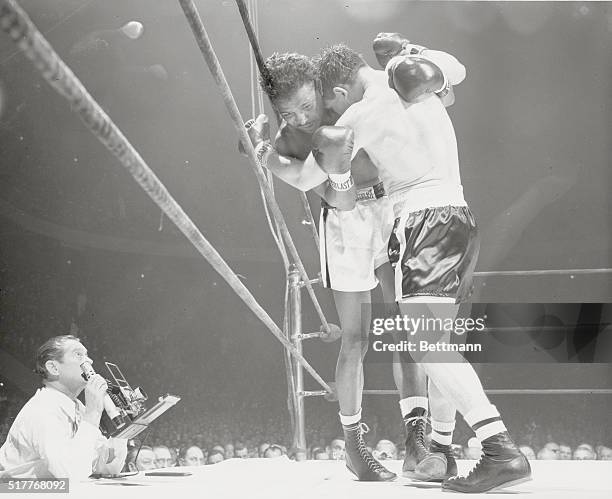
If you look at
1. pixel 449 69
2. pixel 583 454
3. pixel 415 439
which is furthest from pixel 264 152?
pixel 583 454

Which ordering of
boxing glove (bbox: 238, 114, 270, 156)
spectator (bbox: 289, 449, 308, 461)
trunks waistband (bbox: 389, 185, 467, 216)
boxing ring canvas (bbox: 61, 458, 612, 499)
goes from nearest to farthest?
boxing ring canvas (bbox: 61, 458, 612, 499), trunks waistband (bbox: 389, 185, 467, 216), boxing glove (bbox: 238, 114, 270, 156), spectator (bbox: 289, 449, 308, 461)

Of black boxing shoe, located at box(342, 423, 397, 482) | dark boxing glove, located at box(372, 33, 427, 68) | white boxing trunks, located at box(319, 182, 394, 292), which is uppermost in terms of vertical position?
dark boxing glove, located at box(372, 33, 427, 68)

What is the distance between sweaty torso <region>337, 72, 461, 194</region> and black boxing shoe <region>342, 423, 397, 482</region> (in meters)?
0.63

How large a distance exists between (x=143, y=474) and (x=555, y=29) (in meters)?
1.75

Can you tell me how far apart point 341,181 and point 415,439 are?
27.3 inches

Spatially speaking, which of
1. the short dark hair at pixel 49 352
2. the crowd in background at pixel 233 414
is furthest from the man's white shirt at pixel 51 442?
the crowd in background at pixel 233 414

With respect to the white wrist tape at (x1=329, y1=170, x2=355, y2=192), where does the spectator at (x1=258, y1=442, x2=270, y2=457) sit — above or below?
below

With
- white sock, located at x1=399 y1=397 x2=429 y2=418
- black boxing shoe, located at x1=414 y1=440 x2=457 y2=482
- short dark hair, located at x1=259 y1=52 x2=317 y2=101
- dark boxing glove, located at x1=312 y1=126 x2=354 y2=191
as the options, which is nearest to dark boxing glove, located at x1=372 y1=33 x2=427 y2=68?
short dark hair, located at x1=259 y1=52 x2=317 y2=101

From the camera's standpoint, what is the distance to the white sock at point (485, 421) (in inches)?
55.3

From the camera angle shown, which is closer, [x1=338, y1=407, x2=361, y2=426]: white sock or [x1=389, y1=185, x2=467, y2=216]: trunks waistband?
[x1=389, y1=185, x2=467, y2=216]: trunks waistband

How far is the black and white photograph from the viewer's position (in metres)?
1.79

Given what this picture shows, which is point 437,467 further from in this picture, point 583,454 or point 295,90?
point 295,90

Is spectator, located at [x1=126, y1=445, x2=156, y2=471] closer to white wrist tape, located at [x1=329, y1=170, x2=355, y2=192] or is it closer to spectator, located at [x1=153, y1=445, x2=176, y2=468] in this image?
spectator, located at [x1=153, y1=445, x2=176, y2=468]

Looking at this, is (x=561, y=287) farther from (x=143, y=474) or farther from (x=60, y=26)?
(x=60, y=26)
